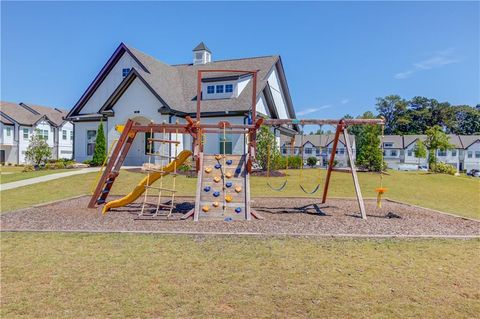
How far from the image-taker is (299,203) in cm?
1304

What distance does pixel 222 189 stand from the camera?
10172 millimetres

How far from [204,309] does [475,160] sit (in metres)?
85.4

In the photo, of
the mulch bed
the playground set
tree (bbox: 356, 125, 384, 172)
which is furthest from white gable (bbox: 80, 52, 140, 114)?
tree (bbox: 356, 125, 384, 172)

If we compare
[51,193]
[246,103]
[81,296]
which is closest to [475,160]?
[246,103]

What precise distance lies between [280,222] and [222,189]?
6.99ft

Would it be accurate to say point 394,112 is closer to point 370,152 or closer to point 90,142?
point 370,152

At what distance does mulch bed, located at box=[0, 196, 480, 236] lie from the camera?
7965 millimetres

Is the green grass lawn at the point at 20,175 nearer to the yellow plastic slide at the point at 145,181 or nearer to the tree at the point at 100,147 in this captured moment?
the tree at the point at 100,147

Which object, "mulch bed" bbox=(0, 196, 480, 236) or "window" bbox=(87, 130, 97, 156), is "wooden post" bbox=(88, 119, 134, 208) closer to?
"mulch bed" bbox=(0, 196, 480, 236)

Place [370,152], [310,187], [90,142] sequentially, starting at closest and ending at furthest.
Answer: [310,187]
[370,152]
[90,142]

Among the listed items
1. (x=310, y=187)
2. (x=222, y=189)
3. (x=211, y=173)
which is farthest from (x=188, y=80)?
(x=222, y=189)

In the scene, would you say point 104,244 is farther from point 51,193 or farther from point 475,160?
point 475,160

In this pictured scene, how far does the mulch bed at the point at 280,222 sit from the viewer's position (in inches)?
314

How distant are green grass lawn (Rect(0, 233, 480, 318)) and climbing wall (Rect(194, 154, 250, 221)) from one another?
2.46m
